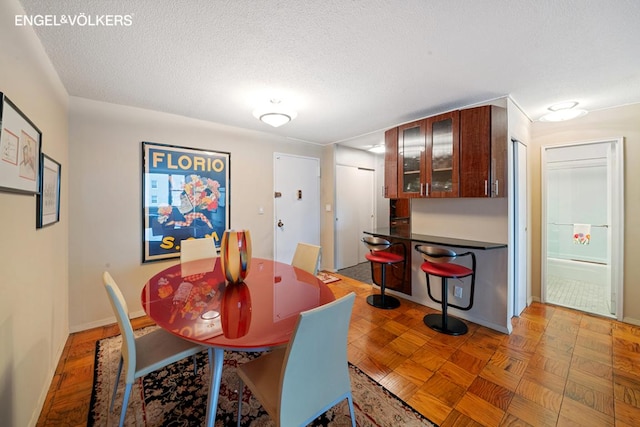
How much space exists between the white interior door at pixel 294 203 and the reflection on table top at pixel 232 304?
6.37 feet

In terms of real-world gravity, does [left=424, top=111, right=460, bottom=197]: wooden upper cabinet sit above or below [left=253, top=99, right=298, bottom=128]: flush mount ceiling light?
below

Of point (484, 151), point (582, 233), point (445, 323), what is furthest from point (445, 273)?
point (582, 233)

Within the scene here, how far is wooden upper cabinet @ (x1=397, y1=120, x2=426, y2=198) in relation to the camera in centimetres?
280

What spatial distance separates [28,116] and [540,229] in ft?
15.7

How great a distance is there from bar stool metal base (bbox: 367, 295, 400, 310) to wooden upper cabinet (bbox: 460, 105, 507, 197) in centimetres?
151

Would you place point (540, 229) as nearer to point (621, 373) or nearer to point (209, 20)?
point (621, 373)

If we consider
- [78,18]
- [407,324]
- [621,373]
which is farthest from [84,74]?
[621,373]

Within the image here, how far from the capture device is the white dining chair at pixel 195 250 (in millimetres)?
2443

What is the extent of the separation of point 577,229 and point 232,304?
5.72 m

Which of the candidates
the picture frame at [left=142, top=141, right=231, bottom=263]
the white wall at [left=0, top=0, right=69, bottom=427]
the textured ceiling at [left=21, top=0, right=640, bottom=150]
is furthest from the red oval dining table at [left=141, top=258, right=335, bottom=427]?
the textured ceiling at [left=21, top=0, right=640, bottom=150]

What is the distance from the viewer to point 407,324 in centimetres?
256

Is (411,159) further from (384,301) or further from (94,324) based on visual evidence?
(94,324)

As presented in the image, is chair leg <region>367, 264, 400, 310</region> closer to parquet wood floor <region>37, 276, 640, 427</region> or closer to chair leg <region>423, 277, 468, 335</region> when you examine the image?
parquet wood floor <region>37, 276, 640, 427</region>

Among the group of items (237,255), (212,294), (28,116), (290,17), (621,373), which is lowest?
(621,373)
